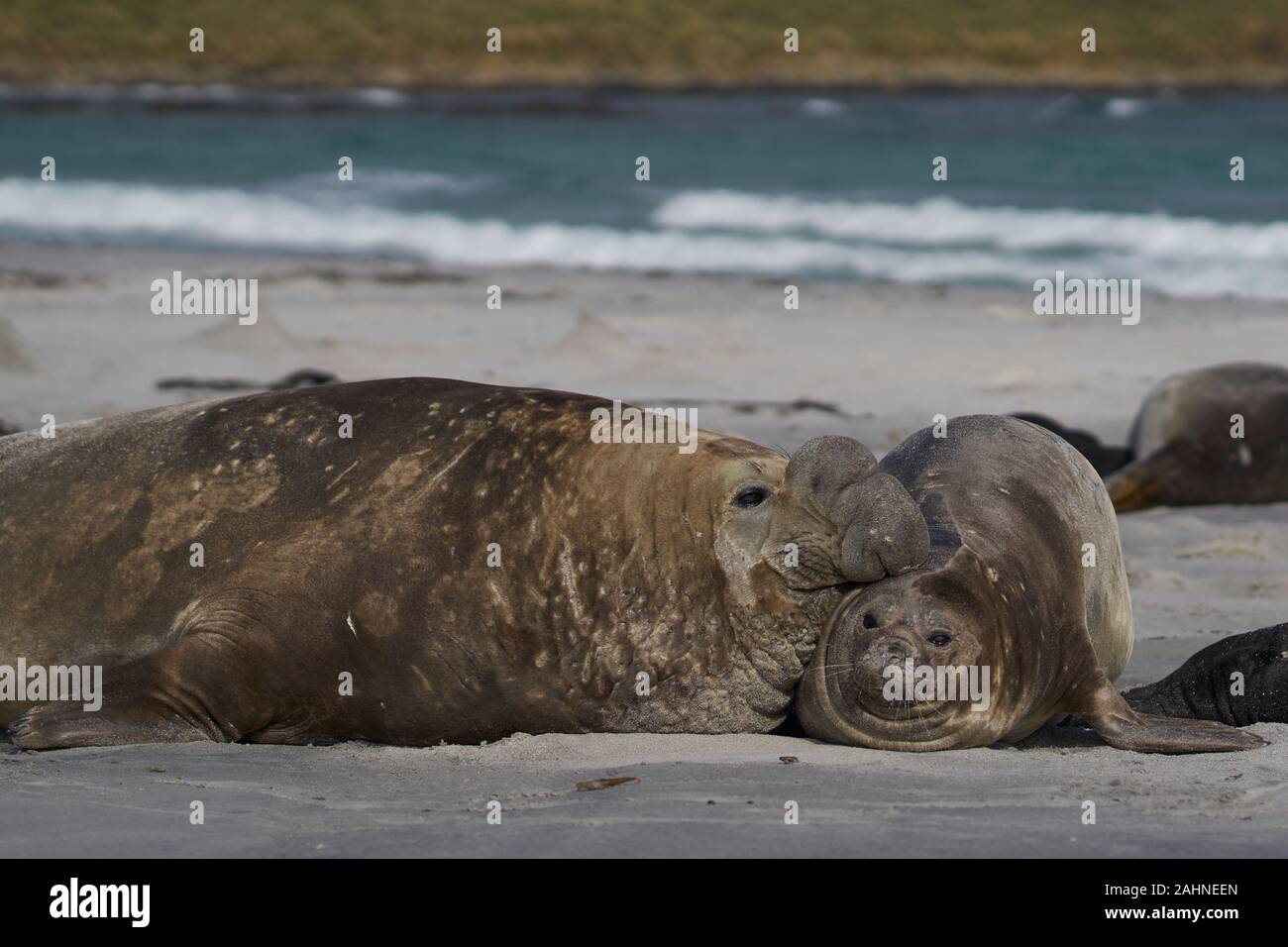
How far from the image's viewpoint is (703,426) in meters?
10.8

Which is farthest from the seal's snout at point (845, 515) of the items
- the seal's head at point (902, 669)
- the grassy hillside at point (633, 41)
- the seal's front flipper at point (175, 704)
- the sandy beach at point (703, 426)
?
the grassy hillside at point (633, 41)

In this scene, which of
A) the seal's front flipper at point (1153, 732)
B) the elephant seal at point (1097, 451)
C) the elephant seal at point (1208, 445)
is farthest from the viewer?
the elephant seal at point (1097, 451)

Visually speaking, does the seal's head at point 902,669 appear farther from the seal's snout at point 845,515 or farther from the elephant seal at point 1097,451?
the elephant seal at point 1097,451

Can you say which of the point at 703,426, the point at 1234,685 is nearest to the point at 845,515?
the point at 1234,685

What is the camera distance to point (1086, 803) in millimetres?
4309

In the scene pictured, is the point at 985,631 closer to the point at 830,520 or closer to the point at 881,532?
the point at 881,532

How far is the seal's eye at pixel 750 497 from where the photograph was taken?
15.7ft

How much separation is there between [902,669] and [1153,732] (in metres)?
0.84

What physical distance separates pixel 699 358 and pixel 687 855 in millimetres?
9278

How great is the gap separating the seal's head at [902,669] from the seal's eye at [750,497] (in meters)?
0.35

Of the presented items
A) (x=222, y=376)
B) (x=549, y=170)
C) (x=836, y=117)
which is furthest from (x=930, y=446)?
(x=836, y=117)

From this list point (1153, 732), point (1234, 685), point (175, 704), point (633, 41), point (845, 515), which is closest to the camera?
point (845, 515)

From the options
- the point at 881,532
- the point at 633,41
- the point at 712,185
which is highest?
the point at 633,41
